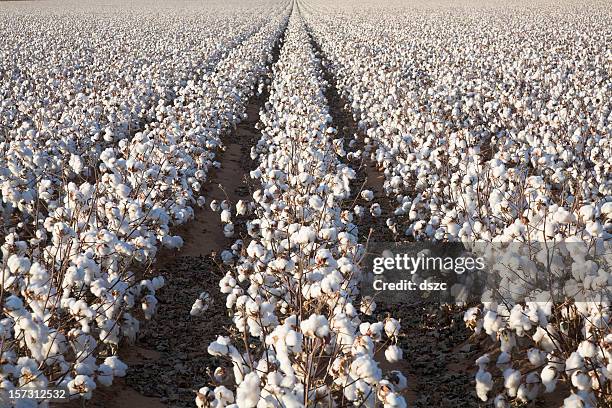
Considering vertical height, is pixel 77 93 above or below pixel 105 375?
above

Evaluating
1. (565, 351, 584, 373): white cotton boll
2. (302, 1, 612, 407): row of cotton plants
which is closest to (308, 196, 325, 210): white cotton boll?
(302, 1, 612, 407): row of cotton plants

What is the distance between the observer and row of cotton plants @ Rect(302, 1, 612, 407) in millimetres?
5230

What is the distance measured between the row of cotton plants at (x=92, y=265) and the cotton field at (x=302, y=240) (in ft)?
0.09

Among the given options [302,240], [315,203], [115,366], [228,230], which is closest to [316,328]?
[302,240]

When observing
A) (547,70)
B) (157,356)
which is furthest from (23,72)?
(157,356)

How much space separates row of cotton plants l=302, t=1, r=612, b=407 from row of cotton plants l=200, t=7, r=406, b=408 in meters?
1.11

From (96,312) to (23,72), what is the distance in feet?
61.9

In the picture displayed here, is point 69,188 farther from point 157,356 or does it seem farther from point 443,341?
point 443,341

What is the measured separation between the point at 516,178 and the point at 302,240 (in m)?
3.82

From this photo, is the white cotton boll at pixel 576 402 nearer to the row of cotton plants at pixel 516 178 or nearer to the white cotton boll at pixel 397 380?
the row of cotton plants at pixel 516 178

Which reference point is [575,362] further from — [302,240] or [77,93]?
[77,93]

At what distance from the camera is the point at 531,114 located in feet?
45.9

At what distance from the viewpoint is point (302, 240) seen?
5.59 meters

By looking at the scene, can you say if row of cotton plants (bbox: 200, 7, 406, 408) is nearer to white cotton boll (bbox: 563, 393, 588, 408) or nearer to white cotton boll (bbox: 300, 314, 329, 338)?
white cotton boll (bbox: 300, 314, 329, 338)
